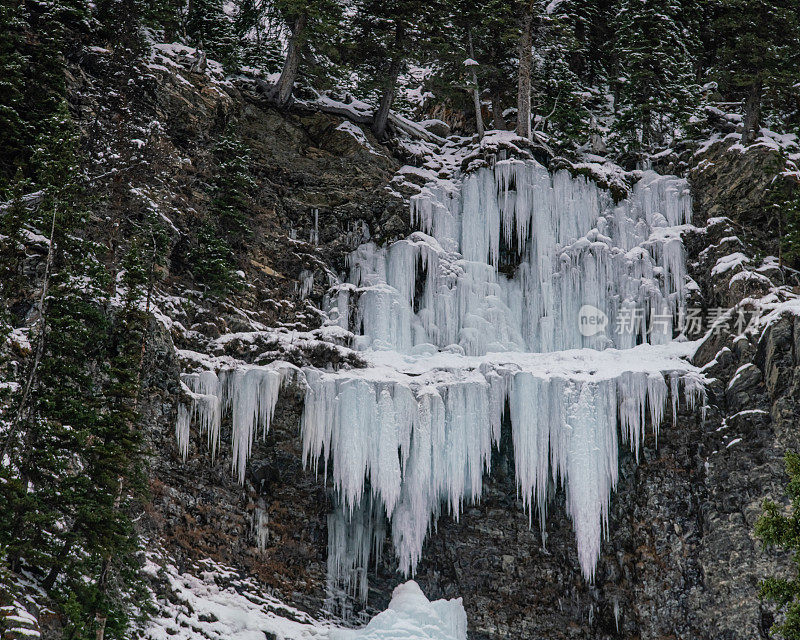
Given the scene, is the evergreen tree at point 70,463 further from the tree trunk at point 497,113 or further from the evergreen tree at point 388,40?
the tree trunk at point 497,113

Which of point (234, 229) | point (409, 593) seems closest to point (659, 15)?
point (234, 229)

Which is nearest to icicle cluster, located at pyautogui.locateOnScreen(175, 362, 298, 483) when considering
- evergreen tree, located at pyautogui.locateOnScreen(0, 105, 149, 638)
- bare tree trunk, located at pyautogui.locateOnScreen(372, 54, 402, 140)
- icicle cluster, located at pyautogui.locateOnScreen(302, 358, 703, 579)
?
icicle cluster, located at pyautogui.locateOnScreen(302, 358, 703, 579)

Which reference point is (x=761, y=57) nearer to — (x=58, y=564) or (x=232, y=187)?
(x=232, y=187)

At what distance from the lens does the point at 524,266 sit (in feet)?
81.6

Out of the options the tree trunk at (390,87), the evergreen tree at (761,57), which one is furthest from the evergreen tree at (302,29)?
the evergreen tree at (761,57)

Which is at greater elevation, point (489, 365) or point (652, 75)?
point (652, 75)

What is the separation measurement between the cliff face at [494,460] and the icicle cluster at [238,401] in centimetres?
41

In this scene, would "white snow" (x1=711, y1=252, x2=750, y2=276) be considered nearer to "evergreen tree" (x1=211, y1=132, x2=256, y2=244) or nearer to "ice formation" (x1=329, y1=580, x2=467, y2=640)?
"ice formation" (x1=329, y1=580, x2=467, y2=640)

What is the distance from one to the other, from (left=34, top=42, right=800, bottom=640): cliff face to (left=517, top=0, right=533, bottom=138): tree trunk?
4.77 m

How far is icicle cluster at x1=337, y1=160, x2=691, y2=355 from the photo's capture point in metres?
23.6

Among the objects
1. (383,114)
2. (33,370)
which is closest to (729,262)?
(383,114)

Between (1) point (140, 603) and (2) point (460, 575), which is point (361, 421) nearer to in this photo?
(2) point (460, 575)

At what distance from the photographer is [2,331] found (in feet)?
46.8

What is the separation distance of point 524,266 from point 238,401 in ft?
30.2
